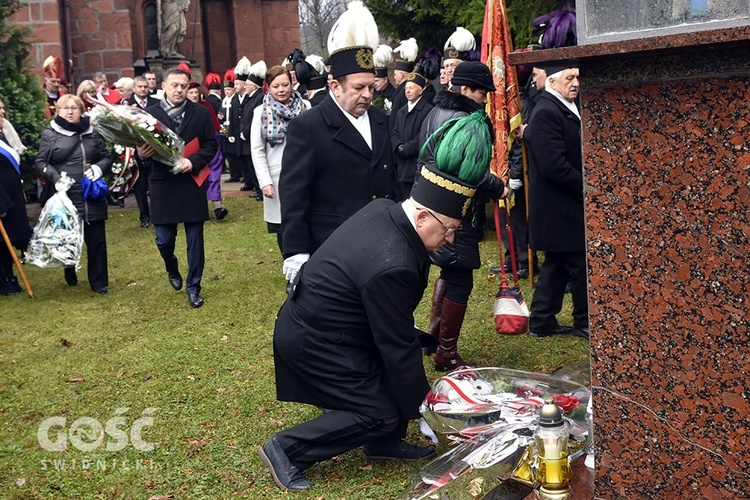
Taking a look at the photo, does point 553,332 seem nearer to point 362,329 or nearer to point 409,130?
point 362,329

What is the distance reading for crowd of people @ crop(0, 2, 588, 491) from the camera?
416cm

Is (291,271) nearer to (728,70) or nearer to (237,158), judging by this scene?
(728,70)

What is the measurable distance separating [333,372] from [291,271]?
1352mm

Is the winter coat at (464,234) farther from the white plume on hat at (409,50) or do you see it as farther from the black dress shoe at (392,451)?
the white plume on hat at (409,50)

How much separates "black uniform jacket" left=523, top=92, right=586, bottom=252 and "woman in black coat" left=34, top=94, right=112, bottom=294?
4.75m

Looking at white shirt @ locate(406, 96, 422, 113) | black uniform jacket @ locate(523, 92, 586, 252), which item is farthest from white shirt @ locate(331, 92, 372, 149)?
white shirt @ locate(406, 96, 422, 113)

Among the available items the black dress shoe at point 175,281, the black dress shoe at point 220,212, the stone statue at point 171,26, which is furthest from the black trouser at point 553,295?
the stone statue at point 171,26

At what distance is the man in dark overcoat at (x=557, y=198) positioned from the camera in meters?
6.45

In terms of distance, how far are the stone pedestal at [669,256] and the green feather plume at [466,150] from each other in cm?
59

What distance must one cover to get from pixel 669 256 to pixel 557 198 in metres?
3.33

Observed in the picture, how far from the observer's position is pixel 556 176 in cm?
645

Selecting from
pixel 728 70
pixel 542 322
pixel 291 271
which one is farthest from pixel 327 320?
pixel 542 322

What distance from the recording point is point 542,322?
687cm

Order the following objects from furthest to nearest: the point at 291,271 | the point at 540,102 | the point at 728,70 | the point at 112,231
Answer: the point at 112,231 < the point at 540,102 < the point at 291,271 < the point at 728,70
